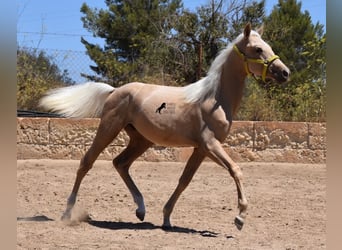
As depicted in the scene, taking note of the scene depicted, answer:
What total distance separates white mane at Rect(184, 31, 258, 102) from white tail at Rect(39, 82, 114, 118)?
109cm

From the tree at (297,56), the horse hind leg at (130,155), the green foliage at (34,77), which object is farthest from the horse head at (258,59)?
the green foliage at (34,77)

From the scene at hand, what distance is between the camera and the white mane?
5.45 meters

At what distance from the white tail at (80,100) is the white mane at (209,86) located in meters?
1.09

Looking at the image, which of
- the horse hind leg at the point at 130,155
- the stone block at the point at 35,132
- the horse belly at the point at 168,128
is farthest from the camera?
the stone block at the point at 35,132

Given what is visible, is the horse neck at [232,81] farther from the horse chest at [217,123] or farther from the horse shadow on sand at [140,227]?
the horse shadow on sand at [140,227]

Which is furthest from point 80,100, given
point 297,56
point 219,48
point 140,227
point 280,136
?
point 297,56

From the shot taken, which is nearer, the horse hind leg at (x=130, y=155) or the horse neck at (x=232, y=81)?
the horse neck at (x=232, y=81)

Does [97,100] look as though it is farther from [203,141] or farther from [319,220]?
[319,220]

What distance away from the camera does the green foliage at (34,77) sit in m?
11.8

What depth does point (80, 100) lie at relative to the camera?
6297 mm

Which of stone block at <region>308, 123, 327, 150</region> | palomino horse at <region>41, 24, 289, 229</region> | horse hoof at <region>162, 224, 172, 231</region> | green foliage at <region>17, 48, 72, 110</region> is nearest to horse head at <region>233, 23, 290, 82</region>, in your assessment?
palomino horse at <region>41, 24, 289, 229</region>

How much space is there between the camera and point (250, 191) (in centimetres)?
775

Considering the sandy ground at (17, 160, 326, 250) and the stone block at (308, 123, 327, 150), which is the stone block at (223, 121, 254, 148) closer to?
the sandy ground at (17, 160, 326, 250)
